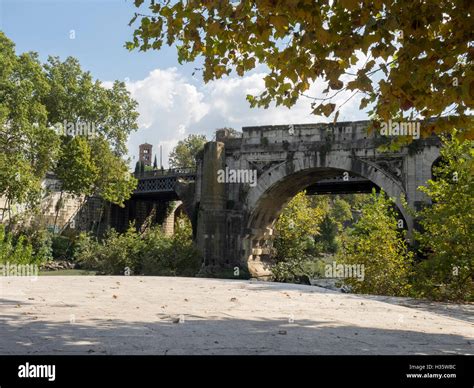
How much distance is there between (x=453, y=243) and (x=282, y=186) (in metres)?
11.6

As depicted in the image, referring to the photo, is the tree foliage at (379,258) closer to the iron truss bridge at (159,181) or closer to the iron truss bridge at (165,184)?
the iron truss bridge at (165,184)

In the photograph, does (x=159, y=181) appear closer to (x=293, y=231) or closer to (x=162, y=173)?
(x=162, y=173)

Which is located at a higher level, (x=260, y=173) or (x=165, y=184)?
(x=165, y=184)

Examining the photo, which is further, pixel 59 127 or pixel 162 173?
pixel 162 173

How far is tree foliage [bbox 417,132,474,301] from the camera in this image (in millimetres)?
8719

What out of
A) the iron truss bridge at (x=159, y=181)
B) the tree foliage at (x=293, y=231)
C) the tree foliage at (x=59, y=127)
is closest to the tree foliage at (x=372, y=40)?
the tree foliage at (x=293, y=231)

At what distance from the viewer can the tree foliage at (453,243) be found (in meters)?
8.72

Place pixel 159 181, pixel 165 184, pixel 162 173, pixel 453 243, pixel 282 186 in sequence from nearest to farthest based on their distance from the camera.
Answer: pixel 453 243
pixel 282 186
pixel 165 184
pixel 159 181
pixel 162 173

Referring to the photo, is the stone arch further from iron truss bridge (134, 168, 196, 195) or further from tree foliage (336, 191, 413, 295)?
iron truss bridge (134, 168, 196, 195)

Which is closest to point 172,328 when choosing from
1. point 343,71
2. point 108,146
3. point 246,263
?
point 343,71

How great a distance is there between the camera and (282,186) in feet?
66.1

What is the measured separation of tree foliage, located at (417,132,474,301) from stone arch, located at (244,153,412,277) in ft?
26.4

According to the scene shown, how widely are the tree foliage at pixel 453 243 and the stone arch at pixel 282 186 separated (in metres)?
8.04

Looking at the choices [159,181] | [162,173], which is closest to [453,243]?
[159,181]
